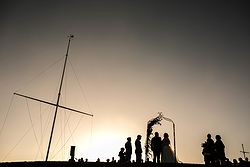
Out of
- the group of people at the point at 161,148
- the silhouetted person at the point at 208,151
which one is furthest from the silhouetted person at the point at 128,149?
the silhouetted person at the point at 208,151

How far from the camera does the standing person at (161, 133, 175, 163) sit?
1978 cm

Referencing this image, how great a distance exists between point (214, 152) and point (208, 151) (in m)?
0.39

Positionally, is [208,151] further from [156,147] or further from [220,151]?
[156,147]

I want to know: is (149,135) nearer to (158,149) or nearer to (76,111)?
(158,149)

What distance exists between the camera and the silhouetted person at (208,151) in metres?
17.0

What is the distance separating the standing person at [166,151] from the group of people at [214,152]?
324cm

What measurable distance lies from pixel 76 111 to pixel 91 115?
245 cm

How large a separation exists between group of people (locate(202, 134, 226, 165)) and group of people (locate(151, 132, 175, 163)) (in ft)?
10.3

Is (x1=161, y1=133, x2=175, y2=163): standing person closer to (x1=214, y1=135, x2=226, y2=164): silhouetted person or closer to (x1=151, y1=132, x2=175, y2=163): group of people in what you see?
(x1=151, y1=132, x2=175, y2=163): group of people

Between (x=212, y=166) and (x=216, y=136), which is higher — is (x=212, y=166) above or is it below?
below

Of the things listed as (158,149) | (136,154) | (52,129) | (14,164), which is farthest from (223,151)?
(52,129)

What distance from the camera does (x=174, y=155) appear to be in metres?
22.8

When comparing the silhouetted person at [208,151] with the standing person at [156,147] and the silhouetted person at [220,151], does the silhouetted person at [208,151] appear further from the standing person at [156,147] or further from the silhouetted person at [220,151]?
the standing person at [156,147]

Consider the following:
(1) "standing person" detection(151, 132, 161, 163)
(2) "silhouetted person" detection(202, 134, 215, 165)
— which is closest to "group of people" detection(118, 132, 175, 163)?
(1) "standing person" detection(151, 132, 161, 163)
